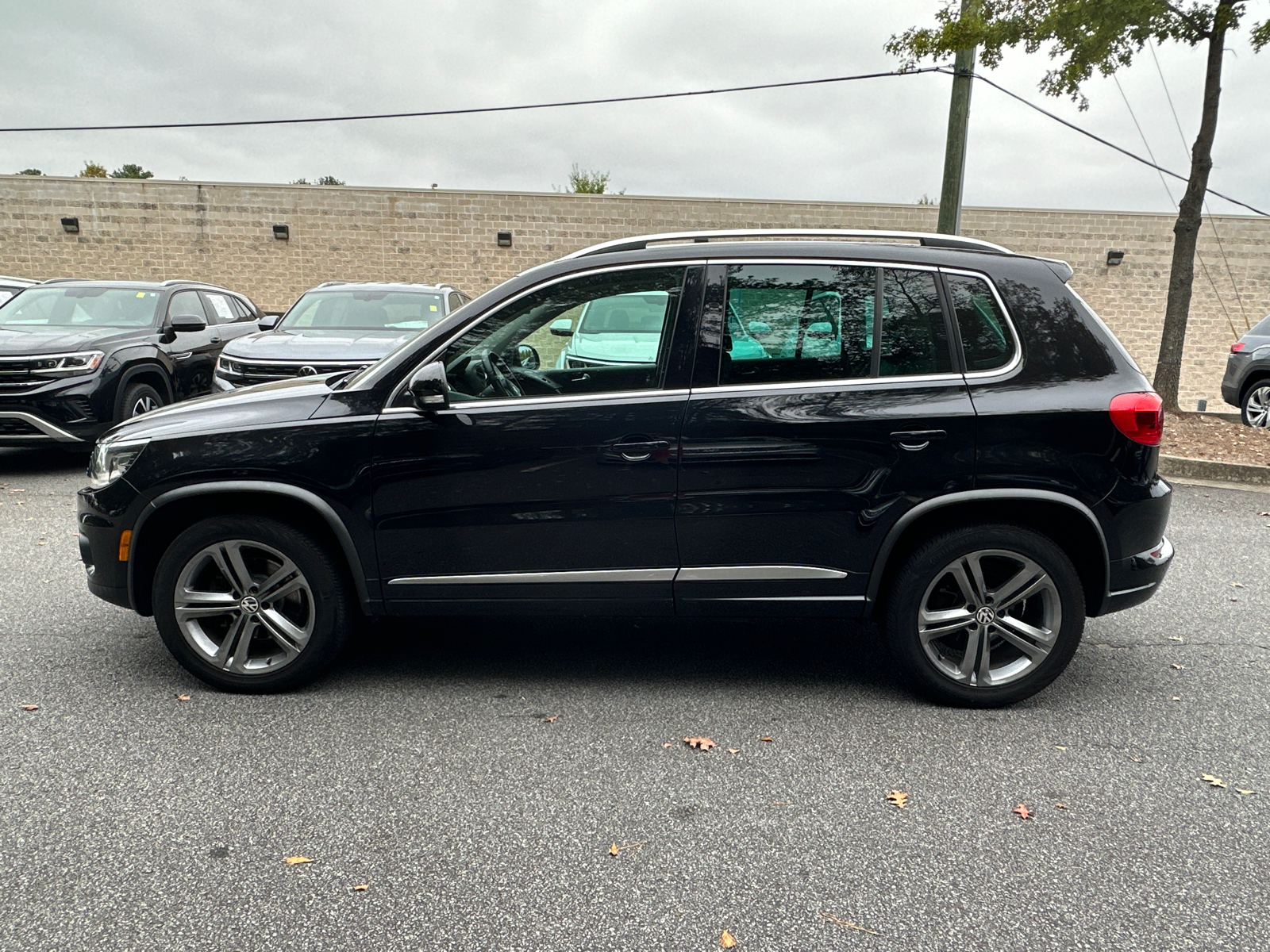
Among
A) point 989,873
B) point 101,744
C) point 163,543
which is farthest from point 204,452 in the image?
point 989,873

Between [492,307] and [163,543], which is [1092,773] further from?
[163,543]

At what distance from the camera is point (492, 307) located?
3822mm

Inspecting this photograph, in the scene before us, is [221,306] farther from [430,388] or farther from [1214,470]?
[1214,470]

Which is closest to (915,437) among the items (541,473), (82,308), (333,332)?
(541,473)

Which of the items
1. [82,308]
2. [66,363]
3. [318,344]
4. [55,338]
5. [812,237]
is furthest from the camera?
[82,308]

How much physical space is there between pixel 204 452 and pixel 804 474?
2.36 m

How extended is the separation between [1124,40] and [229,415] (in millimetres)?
12272

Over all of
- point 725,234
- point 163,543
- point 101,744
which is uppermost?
point 725,234

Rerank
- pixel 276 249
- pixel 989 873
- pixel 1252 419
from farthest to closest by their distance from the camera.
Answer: pixel 276 249 → pixel 1252 419 → pixel 989 873

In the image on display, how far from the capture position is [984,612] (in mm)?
3812

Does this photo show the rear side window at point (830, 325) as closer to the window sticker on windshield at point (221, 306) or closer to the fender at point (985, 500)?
the fender at point (985, 500)

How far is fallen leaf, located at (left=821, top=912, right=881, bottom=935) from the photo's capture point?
98.0 inches

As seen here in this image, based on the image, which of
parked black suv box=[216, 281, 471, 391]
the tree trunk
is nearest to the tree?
the tree trunk

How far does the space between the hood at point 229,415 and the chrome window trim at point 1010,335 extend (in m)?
2.54
